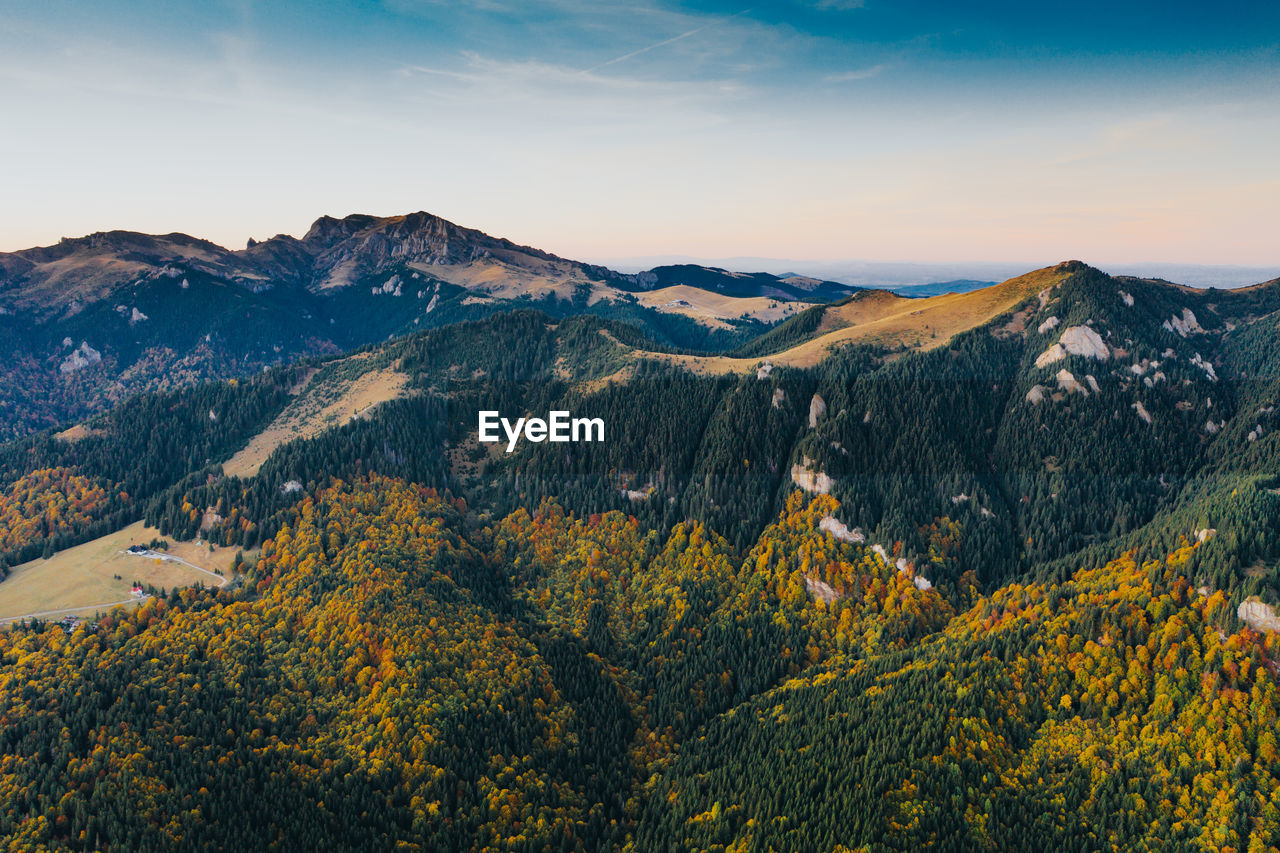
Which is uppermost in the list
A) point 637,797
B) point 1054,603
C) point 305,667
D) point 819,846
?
point 1054,603

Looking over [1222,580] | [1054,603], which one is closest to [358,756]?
[1054,603]

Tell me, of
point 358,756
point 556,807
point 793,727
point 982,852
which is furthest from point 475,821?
point 982,852

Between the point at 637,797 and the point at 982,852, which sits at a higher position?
the point at 982,852

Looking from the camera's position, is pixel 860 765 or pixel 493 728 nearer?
pixel 860 765

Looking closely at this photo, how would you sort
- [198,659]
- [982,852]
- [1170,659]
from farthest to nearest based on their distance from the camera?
1. [198,659]
2. [1170,659]
3. [982,852]

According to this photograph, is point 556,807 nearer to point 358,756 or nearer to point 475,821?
point 475,821

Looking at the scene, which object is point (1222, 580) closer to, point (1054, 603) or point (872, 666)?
point (1054, 603)

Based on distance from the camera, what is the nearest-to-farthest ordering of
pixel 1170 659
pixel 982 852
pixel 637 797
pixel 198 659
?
1. pixel 982 852
2. pixel 1170 659
3. pixel 637 797
4. pixel 198 659

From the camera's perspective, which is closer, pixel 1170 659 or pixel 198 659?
pixel 1170 659

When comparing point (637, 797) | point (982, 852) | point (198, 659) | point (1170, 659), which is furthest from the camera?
point (198, 659)
